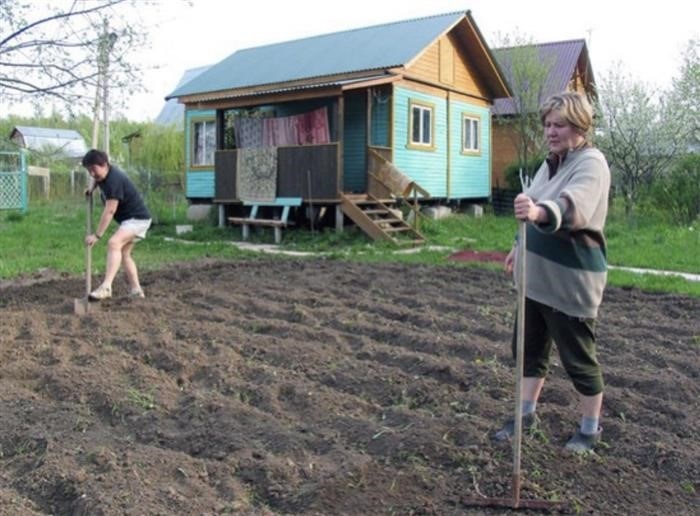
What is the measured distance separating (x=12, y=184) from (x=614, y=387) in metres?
22.9

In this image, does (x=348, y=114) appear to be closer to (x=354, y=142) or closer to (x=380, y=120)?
(x=354, y=142)

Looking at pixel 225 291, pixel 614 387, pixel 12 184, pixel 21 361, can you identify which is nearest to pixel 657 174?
pixel 225 291

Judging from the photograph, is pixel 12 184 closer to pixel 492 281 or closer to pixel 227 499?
pixel 492 281

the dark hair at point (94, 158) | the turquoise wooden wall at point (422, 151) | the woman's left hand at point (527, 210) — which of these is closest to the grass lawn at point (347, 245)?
the turquoise wooden wall at point (422, 151)

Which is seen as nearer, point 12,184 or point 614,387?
point 614,387

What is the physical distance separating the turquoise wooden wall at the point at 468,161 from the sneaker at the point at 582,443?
55.0ft

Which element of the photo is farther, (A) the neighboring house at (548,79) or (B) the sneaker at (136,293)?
(A) the neighboring house at (548,79)

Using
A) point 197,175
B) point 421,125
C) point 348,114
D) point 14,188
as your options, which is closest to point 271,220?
point 348,114

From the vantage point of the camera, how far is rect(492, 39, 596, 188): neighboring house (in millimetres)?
26219

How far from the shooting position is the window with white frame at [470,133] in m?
21.2

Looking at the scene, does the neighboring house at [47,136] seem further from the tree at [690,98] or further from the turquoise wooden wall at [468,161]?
the tree at [690,98]

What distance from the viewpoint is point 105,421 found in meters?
4.25

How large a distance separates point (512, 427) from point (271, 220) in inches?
510

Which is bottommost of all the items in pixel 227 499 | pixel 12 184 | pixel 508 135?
pixel 227 499
